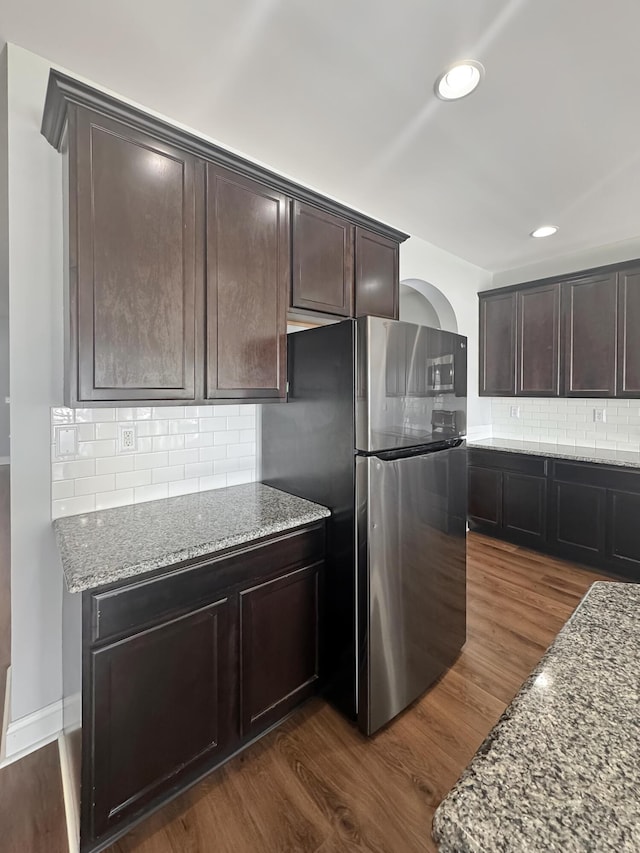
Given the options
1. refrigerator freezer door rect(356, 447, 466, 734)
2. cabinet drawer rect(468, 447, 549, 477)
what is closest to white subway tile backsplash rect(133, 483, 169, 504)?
refrigerator freezer door rect(356, 447, 466, 734)

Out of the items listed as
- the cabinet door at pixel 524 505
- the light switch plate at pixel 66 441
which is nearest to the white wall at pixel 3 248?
the light switch plate at pixel 66 441

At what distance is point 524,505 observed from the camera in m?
3.62

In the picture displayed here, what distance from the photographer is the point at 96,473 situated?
5.83ft

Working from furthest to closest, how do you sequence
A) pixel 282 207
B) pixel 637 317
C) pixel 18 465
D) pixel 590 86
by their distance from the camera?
pixel 637 317
pixel 282 207
pixel 590 86
pixel 18 465

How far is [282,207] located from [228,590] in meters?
1.78

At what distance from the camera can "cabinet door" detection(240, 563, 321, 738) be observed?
5.17 ft

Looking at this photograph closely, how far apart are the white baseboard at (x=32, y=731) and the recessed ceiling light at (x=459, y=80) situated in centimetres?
312

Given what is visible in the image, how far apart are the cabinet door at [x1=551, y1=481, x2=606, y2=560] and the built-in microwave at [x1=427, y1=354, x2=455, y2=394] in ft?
6.59

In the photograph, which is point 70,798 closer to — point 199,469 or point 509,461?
point 199,469

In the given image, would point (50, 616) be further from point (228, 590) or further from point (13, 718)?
point (228, 590)

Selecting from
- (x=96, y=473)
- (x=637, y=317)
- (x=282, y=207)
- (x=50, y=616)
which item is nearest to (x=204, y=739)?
(x=50, y=616)

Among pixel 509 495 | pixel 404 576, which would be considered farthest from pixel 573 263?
pixel 404 576

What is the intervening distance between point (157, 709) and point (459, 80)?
2.71 m

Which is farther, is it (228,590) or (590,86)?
(590,86)
